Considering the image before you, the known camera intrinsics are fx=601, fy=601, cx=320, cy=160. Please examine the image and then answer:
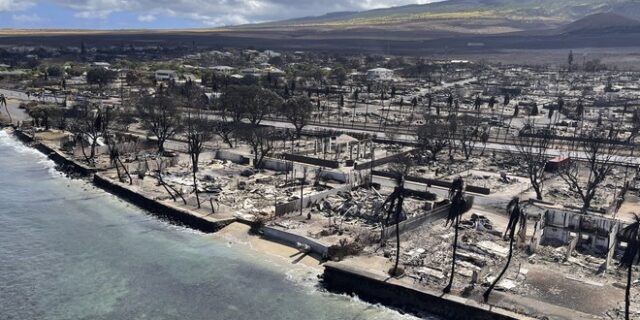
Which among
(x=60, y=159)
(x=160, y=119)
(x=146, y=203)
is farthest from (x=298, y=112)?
(x=146, y=203)

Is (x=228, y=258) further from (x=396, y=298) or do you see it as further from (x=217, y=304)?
Result: (x=396, y=298)

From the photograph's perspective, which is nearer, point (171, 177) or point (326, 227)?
point (326, 227)

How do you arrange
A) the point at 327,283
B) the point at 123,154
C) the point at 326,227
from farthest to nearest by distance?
1. the point at 123,154
2. the point at 326,227
3. the point at 327,283

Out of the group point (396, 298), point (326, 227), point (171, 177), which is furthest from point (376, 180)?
point (396, 298)

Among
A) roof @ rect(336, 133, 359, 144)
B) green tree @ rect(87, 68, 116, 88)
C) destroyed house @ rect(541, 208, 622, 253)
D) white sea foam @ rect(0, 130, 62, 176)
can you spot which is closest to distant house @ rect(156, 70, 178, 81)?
green tree @ rect(87, 68, 116, 88)

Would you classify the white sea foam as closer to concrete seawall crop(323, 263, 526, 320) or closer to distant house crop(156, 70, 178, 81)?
concrete seawall crop(323, 263, 526, 320)

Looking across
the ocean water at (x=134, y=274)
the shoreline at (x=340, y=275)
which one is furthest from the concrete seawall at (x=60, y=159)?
the ocean water at (x=134, y=274)

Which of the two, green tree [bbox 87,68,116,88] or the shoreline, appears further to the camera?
green tree [bbox 87,68,116,88]
